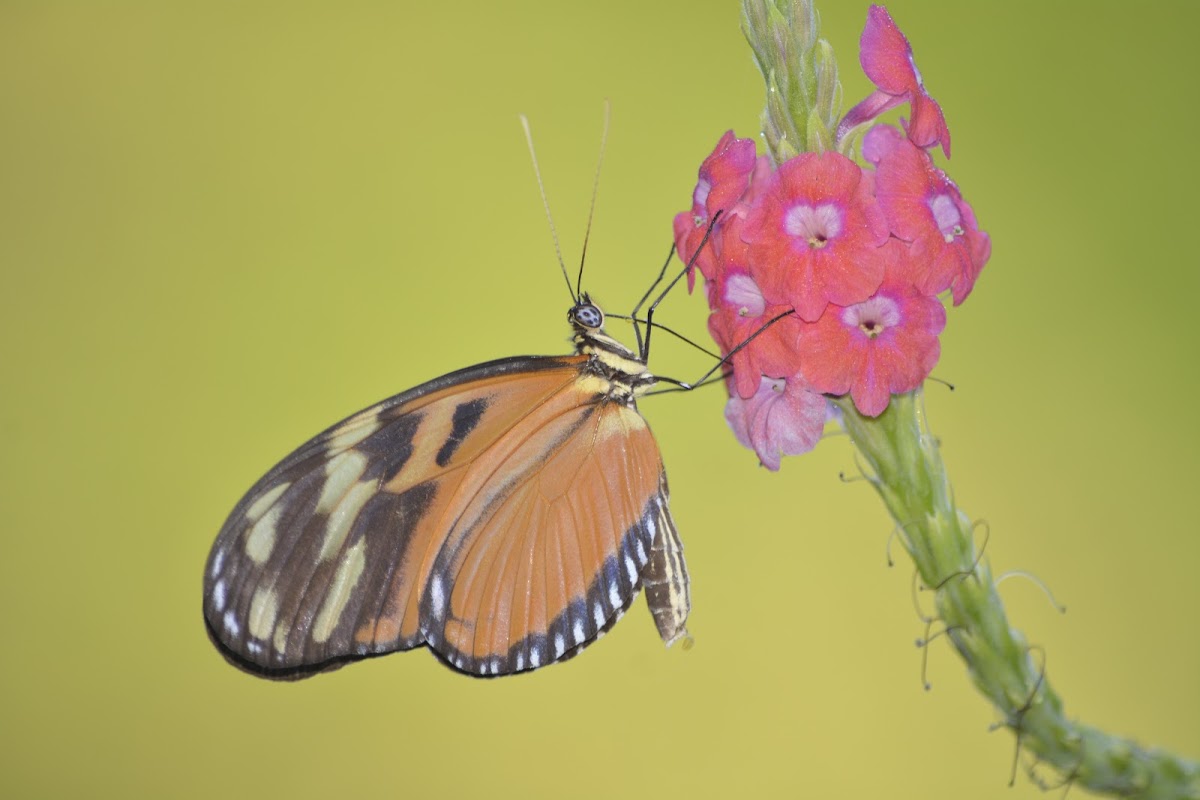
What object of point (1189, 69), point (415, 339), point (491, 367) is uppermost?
point (1189, 69)

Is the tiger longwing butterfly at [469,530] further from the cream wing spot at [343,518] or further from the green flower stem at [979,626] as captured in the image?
the green flower stem at [979,626]

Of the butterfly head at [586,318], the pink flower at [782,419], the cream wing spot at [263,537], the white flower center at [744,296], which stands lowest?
the pink flower at [782,419]

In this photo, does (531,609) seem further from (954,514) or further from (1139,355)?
(1139,355)

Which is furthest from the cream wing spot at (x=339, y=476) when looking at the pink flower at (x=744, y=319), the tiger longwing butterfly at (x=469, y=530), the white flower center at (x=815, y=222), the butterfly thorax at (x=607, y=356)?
the white flower center at (x=815, y=222)

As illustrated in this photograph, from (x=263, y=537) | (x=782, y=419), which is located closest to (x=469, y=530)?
(x=263, y=537)

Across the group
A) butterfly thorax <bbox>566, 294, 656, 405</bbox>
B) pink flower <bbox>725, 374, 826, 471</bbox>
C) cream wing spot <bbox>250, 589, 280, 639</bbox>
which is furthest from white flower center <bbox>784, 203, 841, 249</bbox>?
cream wing spot <bbox>250, 589, 280, 639</bbox>

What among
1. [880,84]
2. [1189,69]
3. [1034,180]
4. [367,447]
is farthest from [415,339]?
[1189,69]
